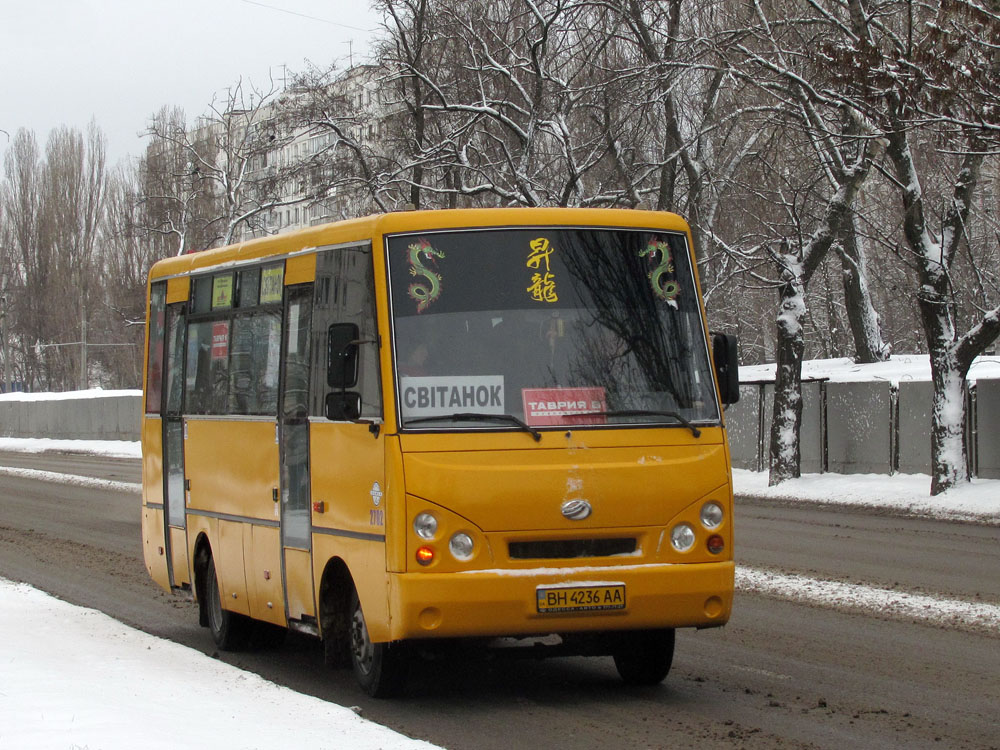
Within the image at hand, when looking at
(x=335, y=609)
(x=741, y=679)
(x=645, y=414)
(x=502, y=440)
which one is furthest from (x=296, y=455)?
(x=741, y=679)

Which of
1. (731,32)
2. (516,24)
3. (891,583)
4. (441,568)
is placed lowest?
(891,583)

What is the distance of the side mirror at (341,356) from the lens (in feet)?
28.6

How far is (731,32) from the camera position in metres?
23.9

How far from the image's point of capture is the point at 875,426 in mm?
28531

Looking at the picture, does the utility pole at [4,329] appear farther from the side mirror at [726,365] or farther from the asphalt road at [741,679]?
the side mirror at [726,365]

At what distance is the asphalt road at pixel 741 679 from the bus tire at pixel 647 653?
0.11 m

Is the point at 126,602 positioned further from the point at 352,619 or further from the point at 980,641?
the point at 980,641

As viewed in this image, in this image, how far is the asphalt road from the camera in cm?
778

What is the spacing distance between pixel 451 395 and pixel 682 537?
1.43 m

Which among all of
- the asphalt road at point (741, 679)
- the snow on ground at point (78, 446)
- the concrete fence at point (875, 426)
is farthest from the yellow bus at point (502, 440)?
the snow on ground at point (78, 446)

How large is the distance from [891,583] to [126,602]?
6.58m

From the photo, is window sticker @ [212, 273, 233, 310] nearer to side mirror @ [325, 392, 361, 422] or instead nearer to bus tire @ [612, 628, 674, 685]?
side mirror @ [325, 392, 361, 422]

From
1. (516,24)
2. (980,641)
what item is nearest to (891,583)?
(980,641)

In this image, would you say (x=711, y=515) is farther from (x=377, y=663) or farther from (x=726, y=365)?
(x=377, y=663)
